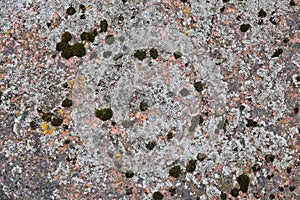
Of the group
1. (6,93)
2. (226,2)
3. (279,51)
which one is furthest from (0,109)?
(279,51)

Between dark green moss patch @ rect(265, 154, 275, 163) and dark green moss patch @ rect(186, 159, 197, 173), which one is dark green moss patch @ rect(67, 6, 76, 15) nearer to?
dark green moss patch @ rect(186, 159, 197, 173)

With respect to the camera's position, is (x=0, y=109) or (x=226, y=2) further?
(x=226, y=2)

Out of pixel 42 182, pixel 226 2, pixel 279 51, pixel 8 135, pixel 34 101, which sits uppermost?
pixel 226 2

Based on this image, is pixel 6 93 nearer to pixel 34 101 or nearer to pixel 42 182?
pixel 34 101

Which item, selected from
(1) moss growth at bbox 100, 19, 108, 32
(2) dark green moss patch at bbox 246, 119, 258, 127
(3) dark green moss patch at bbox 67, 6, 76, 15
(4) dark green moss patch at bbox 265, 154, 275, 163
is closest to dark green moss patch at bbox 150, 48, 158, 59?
(1) moss growth at bbox 100, 19, 108, 32

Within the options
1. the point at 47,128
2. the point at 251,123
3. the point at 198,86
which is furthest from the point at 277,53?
the point at 47,128

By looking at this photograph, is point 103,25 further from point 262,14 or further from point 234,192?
point 234,192

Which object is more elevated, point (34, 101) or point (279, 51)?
point (279, 51)
